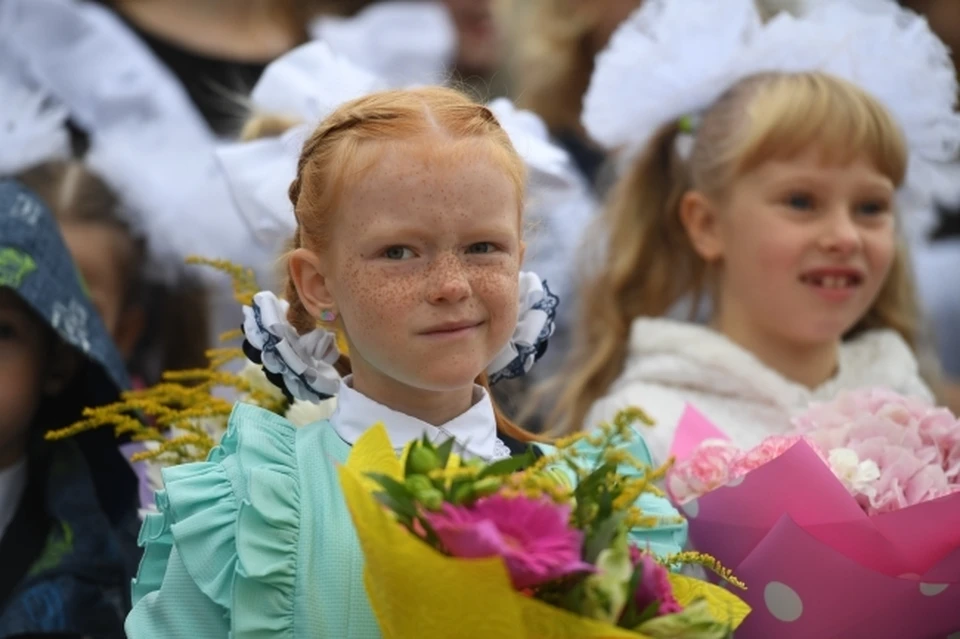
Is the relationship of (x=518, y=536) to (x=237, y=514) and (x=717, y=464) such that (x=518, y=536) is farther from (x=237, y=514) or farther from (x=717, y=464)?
(x=717, y=464)

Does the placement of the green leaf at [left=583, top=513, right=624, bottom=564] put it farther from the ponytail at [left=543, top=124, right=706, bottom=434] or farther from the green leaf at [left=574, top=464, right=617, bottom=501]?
the ponytail at [left=543, top=124, right=706, bottom=434]

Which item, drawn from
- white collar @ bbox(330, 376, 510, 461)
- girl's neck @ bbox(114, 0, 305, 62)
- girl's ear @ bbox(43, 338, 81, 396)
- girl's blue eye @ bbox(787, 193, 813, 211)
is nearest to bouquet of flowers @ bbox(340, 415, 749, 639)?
white collar @ bbox(330, 376, 510, 461)

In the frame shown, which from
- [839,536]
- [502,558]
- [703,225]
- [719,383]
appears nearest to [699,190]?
[703,225]

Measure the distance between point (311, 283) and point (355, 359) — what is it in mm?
144

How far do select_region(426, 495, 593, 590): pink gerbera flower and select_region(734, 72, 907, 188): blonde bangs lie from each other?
1.90 meters

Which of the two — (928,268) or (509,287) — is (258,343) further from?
(928,268)

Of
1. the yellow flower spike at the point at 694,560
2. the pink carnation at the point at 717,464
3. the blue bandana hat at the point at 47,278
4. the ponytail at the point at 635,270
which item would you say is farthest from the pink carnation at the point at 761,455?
the blue bandana hat at the point at 47,278

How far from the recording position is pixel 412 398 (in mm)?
2391

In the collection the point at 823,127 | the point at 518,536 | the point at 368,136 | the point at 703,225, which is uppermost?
the point at 368,136

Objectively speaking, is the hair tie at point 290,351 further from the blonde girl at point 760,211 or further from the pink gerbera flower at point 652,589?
the blonde girl at point 760,211

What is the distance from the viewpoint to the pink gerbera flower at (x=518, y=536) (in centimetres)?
182

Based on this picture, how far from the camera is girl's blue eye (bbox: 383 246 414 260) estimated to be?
2.26m

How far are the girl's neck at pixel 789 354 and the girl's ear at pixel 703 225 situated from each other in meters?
0.20

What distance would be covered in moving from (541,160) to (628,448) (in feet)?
3.33
